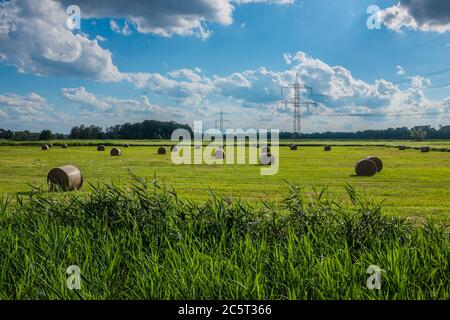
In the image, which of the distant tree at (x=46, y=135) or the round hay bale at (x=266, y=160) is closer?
the round hay bale at (x=266, y=160)

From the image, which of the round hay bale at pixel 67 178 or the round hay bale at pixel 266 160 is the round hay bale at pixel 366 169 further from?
the round hay bale at pixel 67 178

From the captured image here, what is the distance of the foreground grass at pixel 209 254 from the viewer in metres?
5.25

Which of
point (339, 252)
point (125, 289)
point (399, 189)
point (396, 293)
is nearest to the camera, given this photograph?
point (396, 293)

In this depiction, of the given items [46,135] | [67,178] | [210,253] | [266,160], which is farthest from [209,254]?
[46,135]

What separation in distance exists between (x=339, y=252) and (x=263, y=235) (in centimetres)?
126

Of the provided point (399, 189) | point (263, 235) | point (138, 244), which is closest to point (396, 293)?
point (263, 235)

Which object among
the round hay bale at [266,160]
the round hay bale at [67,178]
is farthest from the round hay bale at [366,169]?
the round hay bale at [67,178]

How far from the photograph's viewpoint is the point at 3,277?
5891mm

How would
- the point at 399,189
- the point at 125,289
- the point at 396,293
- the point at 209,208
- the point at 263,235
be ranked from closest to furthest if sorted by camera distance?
the point at 396,293, the point at 125,289, the point at 263,235, the point at 209,208, the point at 399,189

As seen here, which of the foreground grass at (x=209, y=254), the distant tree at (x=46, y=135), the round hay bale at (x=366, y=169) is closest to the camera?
the foreground grass at (x=209, y=254)

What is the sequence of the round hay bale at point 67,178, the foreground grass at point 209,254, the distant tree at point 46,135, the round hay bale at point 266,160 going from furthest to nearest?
the distant tree at point 46,135, the round hay bale at point 266,160, the round hay bale at point 67,178, the foreground grass at point 209,254

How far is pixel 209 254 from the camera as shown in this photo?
6414 millimetres
